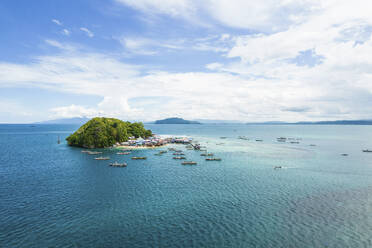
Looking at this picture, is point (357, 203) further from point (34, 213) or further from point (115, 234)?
point (34, 213)

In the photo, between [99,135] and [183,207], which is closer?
[183,207]

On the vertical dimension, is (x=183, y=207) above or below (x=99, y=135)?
below

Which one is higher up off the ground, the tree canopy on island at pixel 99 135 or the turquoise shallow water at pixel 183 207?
the tree canopy on island at pixel 99 135

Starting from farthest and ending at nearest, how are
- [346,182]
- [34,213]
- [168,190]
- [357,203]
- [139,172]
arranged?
[139,172] → [346,182] → [168,190] → [357,203] → [34,213]

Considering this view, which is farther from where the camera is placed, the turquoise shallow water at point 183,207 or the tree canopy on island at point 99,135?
the tree canopy on island at point 99,135

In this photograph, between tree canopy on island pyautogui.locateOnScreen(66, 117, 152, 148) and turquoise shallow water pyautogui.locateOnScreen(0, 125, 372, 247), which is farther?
tree canopy on island pyautogui.locateOnScreen(66, 117, 152, 148)

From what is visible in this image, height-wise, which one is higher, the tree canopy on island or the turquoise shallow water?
the tree canopy on island

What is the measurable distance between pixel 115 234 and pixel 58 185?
31110 mm

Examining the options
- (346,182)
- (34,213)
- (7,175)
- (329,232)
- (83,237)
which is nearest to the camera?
(83,237)

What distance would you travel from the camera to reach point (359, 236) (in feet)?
99.6

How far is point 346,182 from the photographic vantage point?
2235 inches

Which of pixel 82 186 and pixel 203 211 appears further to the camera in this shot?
pixel 82 186

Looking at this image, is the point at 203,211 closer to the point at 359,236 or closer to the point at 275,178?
the point at 359,236

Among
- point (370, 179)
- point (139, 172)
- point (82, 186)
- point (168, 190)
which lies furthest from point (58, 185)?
point (370, 179)
